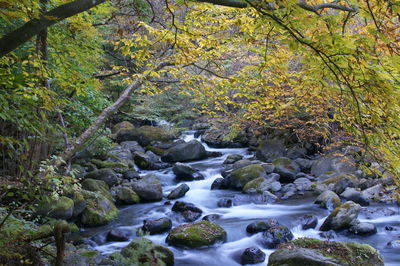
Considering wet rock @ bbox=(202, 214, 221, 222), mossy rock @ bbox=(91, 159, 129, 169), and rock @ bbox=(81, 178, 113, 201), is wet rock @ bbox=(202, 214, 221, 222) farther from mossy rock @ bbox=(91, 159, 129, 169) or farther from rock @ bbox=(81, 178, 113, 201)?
mossy rock @ bbox=(91, 159, 129, 169)

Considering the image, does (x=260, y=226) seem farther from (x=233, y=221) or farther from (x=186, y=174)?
(x=186, y=174)

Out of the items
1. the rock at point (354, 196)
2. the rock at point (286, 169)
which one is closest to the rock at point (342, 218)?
the rock at point (354, 196)

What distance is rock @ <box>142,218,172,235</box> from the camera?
786 centimetres

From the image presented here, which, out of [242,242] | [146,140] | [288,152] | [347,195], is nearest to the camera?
[242,242]

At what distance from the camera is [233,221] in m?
8.61

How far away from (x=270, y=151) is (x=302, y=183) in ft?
12.8

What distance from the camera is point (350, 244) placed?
17.4 feet

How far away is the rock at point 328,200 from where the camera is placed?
892 cm

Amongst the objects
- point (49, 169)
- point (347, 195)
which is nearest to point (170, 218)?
point (347, 195)

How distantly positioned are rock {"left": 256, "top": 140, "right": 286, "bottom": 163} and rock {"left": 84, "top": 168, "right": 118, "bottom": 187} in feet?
22.2

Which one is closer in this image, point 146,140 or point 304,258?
point 304,258

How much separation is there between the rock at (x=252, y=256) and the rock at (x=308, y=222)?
184cm

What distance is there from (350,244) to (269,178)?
6.24m

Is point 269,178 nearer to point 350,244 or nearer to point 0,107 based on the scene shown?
point 350,244
